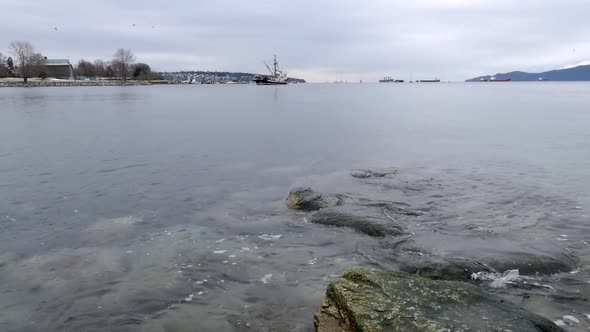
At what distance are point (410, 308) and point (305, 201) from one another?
814 cm

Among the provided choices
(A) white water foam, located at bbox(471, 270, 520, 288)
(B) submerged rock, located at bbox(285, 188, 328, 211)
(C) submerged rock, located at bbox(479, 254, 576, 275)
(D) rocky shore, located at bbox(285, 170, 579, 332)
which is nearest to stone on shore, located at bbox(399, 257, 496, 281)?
(D) rocky shore, located at bbox(285, 170, 579, 332)

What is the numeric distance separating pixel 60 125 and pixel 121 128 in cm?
579

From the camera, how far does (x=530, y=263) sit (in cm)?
980

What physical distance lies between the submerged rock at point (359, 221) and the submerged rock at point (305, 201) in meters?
0.55

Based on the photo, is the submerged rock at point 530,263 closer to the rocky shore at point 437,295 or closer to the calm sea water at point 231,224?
the rocky shore at point 437,295

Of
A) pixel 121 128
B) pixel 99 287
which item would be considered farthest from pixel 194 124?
pixel 99 287

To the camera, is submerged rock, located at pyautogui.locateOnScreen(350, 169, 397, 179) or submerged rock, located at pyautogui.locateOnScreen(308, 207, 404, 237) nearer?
submerged rock, located at pyautogui.locateOnScreen(308, 207, 404, 237)

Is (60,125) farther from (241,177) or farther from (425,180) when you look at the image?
(425,180)

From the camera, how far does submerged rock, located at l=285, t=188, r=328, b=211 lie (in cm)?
1384

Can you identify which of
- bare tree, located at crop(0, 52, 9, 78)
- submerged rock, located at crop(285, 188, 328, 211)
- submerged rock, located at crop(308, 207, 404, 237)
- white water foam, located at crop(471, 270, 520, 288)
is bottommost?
white water foam, located at crop(471, 270, 520, 288)

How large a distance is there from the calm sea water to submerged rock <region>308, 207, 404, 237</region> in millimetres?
462

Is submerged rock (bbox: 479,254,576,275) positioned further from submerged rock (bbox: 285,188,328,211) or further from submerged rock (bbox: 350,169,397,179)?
submerged rock (bbox: 350,169,397,179)

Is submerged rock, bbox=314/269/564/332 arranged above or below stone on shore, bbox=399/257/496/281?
above

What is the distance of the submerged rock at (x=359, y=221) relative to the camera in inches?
464
